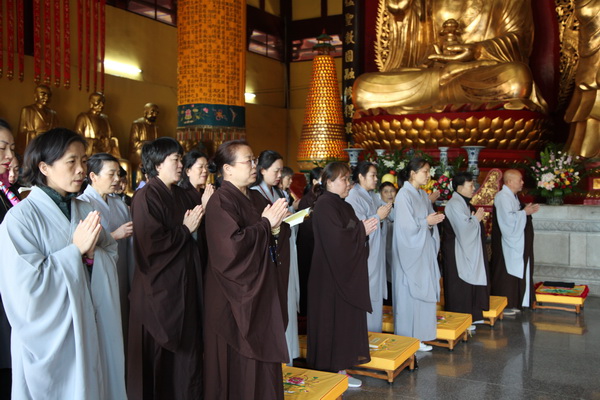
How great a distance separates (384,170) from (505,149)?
289cm

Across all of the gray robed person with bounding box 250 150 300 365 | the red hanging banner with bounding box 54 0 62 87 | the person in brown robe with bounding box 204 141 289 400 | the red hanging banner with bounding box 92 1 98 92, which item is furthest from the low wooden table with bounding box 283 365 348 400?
the red hanging banner with bounding box 92 1 98 92

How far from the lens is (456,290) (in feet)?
16.2

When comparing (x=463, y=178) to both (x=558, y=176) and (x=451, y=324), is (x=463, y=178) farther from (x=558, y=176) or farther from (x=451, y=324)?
(x=558, y=176)

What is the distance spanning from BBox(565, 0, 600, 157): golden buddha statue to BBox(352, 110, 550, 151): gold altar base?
0.58m

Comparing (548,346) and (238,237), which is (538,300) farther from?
(238,237)

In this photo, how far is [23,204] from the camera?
189cm

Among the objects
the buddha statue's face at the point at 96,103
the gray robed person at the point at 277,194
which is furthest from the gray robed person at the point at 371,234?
the buddha statue's face at the point at 96,103

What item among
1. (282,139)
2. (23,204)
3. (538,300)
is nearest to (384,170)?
(538,300)

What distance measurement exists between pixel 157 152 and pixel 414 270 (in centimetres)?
222

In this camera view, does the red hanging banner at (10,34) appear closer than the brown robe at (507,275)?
No

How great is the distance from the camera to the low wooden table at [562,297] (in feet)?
17.8

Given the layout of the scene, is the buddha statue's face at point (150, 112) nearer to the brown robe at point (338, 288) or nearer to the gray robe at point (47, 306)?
the brown robe at point (338, 288)

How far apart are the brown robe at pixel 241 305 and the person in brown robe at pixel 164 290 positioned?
0.20 m

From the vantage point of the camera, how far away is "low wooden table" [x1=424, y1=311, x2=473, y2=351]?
4.25m
